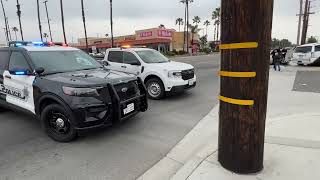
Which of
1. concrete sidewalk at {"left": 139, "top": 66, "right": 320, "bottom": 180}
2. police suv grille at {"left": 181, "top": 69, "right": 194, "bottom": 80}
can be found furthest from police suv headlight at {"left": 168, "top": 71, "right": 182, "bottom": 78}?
concrete sidewalk at {"left": 139, "top": 66, "right": 320, "bottom": 180}

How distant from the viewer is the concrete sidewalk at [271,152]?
3496 mm

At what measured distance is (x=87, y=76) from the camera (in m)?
5.27

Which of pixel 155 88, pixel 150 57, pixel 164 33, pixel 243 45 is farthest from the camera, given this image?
pixel 164 33

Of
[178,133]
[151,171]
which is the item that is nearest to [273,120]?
[178,133]

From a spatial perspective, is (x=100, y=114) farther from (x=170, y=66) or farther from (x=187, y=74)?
(x=187, y=74)

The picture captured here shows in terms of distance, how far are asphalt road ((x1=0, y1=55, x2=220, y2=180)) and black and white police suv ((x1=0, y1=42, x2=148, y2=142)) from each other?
379 millimetres

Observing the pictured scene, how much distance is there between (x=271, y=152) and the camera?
407cm

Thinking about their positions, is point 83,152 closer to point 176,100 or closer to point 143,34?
point 176,100

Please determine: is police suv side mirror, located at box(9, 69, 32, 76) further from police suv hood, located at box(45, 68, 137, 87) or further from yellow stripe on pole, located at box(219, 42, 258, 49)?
yellow stripe on pole, located at box(219, 42, 258, 49)

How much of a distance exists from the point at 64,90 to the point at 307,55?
784 inches

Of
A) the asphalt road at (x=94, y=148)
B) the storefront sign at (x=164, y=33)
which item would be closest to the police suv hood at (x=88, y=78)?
the asphalt road at (x=94, y=148)

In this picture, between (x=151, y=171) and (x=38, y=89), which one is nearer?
(x=151, y=171)

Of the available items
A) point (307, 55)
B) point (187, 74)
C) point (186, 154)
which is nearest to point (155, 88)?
point (187, 74)

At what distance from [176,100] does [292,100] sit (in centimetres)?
341
